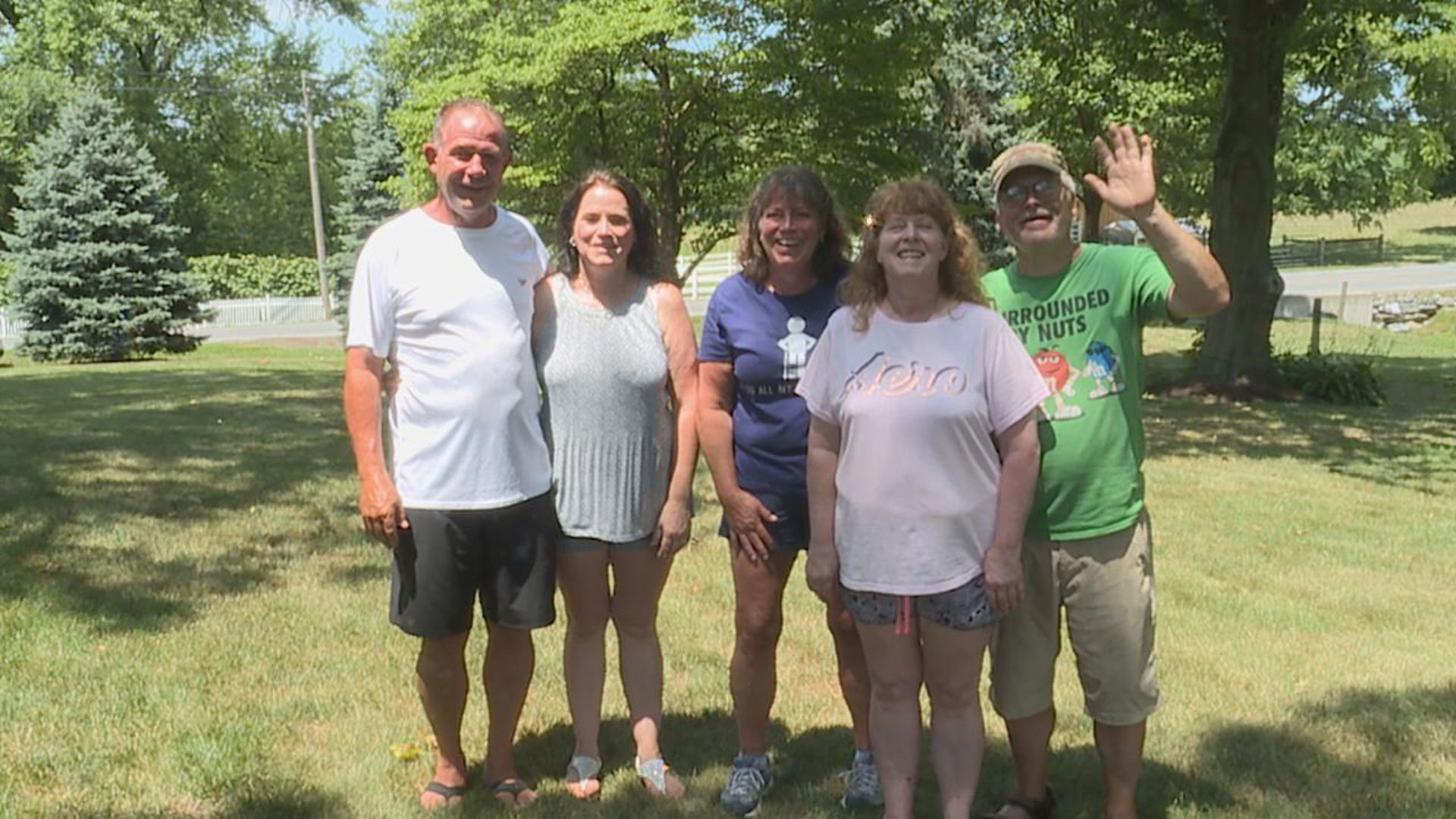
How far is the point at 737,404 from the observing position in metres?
3.56

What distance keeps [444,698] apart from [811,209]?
1.85m

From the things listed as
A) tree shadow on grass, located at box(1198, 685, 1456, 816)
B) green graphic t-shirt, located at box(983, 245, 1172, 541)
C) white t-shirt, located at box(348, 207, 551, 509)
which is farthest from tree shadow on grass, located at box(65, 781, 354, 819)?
tree shadow on grass, located at box(1198, 685, 1456, 816)

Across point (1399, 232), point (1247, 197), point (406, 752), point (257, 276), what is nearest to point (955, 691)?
point (406, 752)

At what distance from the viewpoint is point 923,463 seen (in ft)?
9.66

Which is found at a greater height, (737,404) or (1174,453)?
(737,404)

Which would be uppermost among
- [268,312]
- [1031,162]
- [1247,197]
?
[1247,197]

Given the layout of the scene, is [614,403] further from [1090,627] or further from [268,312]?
[268,312]

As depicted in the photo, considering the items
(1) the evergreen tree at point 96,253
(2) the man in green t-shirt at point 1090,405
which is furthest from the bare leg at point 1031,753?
(1) the evergreen tree at point 96,253

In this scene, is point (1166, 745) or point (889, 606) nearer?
point (889, 606)

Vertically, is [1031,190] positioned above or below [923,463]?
above

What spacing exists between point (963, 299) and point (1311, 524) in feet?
19.2

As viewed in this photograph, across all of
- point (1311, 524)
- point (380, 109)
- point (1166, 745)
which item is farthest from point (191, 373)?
point (380, 109)

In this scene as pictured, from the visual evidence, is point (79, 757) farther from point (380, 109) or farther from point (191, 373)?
point (380, 109)

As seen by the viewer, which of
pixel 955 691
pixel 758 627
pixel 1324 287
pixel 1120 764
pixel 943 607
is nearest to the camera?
pixel 943 607
